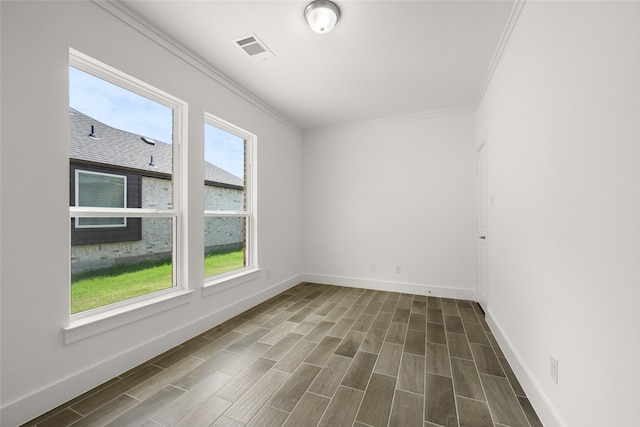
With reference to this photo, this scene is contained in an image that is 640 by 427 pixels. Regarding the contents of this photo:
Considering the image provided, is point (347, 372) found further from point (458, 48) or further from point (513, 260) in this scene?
point (458, 48)

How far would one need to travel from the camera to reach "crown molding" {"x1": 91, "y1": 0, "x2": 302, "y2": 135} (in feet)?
6.32

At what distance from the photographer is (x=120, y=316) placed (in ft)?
6.34

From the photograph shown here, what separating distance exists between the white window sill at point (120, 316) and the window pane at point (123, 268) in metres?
0.11

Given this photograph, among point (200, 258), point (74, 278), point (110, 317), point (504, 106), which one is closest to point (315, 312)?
point (200, 258)

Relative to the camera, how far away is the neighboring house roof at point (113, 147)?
1.82 metres

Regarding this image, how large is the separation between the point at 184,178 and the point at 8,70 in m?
1.26

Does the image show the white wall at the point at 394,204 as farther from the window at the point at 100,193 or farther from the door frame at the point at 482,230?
the window at the point at 100,193

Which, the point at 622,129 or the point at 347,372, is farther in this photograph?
the point at 347,372

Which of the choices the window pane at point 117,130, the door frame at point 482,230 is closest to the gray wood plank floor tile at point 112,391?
the window pane at point 117,130

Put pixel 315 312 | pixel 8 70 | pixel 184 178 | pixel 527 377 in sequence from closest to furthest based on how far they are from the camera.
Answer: pixel 8 70, pixel 527 377, pixel 184 178, pixel 315 312

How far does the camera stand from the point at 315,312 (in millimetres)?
3217

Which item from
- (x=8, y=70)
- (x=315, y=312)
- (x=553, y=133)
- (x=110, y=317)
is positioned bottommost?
(x=315, y=312)

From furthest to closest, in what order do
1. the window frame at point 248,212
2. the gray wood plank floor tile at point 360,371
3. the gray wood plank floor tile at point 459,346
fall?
the window frame at point 248,212 < the gray wood plank floor tile at point 459,346 < the gray wood plank floor tile at point 360,371

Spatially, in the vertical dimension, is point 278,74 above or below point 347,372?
above
